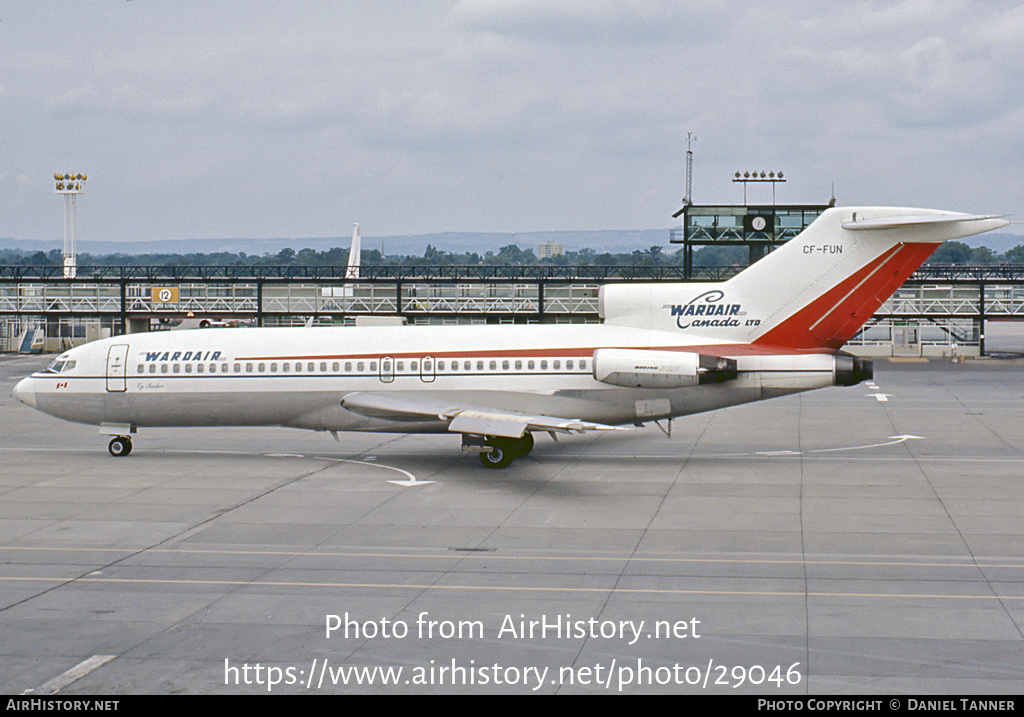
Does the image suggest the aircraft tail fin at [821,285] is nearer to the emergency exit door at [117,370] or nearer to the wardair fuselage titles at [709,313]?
the wardair fuselage titles at [709,313]

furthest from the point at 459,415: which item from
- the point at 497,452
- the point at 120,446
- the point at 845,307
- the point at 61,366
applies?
the point at 61,366

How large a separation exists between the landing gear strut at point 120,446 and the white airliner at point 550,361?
45mm

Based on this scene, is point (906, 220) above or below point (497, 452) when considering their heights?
above

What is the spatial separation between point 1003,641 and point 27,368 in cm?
6762

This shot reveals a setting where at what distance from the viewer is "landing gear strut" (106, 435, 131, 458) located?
32375mm

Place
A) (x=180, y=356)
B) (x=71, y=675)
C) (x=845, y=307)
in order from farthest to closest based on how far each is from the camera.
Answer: (x=180, y=356) → (x=845, y=307) → (x=71, y=675)

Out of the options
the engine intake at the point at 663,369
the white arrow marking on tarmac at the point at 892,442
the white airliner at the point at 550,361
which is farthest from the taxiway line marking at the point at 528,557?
the white arrow marking on tarmac at the point at 892,442

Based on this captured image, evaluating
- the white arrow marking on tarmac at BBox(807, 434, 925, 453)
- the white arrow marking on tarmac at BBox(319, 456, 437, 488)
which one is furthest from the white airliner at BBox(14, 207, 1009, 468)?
the white arrow marking on tarmac at BBox(807, 434, 925, 453)

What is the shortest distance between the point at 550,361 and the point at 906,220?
35.3 feet

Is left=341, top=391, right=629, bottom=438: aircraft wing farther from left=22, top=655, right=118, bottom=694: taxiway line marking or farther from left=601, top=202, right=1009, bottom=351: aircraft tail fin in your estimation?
left=22, top=655, right=118, bottom=694: taxiway line marking

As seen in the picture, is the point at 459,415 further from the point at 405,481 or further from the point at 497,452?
the point at 405,481

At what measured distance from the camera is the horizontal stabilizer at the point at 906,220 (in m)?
28.2

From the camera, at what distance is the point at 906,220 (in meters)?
28.6

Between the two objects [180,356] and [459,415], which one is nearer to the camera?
[459,415]
